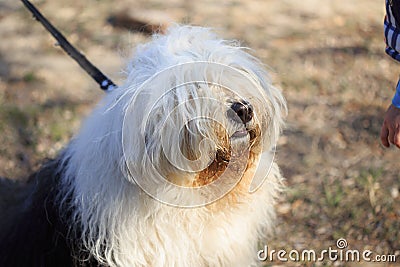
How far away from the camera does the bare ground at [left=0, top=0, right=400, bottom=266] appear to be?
11.0 feet

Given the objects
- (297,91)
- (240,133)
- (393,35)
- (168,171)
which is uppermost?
(393,35)

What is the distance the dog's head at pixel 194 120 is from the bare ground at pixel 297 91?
2.14ft

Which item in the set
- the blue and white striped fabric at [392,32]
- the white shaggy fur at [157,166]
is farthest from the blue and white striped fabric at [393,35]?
the white shaggy fur at [157,166]

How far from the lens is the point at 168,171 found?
191cm

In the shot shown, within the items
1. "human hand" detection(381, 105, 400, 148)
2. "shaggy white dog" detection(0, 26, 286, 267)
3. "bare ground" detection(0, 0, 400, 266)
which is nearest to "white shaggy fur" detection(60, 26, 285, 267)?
"shaggy white dog" detection(0, 26, 286, 267)

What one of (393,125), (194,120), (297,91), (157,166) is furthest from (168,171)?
(297,91)

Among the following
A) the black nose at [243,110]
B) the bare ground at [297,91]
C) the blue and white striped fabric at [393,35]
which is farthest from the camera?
the bare ground at [297,91]

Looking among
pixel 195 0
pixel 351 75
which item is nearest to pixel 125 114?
pixel 351 75

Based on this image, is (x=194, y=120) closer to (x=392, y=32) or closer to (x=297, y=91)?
(x=392, y=32)

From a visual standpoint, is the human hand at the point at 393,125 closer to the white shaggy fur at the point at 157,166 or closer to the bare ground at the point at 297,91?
the white shaggy fur at the point at 157,166

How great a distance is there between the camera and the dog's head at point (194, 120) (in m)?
1.82

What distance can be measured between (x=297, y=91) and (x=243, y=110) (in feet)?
9.73

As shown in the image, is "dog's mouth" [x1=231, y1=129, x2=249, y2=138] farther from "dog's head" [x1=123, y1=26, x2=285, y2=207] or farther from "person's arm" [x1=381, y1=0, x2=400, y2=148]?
"person's arm" [x1=381, y1=0, x2=400, y2=148]

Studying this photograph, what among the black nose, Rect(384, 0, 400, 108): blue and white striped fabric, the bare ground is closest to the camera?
the black nose
